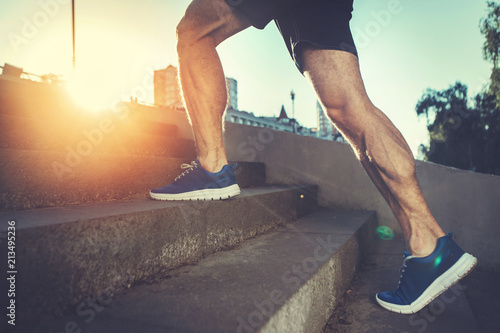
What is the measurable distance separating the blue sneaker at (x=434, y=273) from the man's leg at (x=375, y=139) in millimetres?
40

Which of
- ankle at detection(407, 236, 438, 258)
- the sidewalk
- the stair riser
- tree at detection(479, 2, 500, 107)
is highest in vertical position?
tree at detection(479, 2, 500, 107)

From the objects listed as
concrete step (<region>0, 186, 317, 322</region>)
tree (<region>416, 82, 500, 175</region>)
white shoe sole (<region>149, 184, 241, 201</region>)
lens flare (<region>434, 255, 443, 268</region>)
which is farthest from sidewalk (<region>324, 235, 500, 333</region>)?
tree (<region>416, 82, 500, 175</region>)

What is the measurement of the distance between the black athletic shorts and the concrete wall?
1886 mm

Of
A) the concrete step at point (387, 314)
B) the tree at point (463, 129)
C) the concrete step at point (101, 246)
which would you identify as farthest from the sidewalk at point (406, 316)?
the tree at point (463, 129)

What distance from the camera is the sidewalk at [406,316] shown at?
1.26 metres

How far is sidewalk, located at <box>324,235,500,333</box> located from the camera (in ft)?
4.13

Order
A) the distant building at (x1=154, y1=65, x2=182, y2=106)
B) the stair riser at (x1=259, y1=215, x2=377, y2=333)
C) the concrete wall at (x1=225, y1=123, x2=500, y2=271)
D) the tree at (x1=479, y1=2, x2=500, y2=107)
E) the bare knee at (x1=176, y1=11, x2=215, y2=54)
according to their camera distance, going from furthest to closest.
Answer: the distant building at (x1=154, y1=65, x2=182, y2=106) → the tree at (x1=479, y1=2, x2=500, y2=107) → the concrete wall at (x1=225, y1=123, x2=500, y2=271) → the bare knee at (x1=176, y1=11, x2=215, y2=54) → the stair riser at (x1=259, y1=215, x2=377, y2=333)

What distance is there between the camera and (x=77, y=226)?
2.93 feet

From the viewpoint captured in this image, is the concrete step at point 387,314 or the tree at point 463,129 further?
the tree at point 463,129

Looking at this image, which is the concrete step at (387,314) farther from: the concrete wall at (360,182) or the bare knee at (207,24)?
the bare knee at (207,24)

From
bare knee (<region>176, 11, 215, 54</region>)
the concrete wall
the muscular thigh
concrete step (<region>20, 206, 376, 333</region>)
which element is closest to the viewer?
concrete step (<region>20, 206, 376, 333</region>)

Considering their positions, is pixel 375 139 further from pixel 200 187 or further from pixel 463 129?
pixel 463 129

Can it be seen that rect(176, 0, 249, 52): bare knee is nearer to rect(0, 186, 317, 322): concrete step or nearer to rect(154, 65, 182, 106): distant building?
rect(0, 186, 317, 322): concrete step

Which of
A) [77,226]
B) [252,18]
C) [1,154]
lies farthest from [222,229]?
[252,18]
